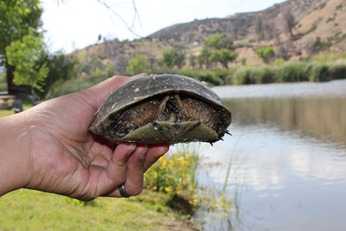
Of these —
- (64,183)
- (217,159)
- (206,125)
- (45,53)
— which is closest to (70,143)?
(64,183)

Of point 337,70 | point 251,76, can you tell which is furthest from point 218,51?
point 337,70

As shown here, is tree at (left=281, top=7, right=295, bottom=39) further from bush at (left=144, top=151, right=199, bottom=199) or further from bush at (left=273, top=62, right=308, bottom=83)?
bush at (left=144, top=151, right=199, bottom=199)

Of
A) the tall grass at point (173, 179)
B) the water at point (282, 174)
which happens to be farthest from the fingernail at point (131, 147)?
the tall grass at point (173, 179)

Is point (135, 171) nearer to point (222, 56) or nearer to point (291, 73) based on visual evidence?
point (291, 73)

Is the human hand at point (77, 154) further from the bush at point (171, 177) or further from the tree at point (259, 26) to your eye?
the tree at point (259, 26)

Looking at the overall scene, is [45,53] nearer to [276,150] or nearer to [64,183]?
[276,150]

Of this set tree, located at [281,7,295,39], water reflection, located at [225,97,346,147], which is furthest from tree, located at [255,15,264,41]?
water reflection, located at [225,97,346,147]
